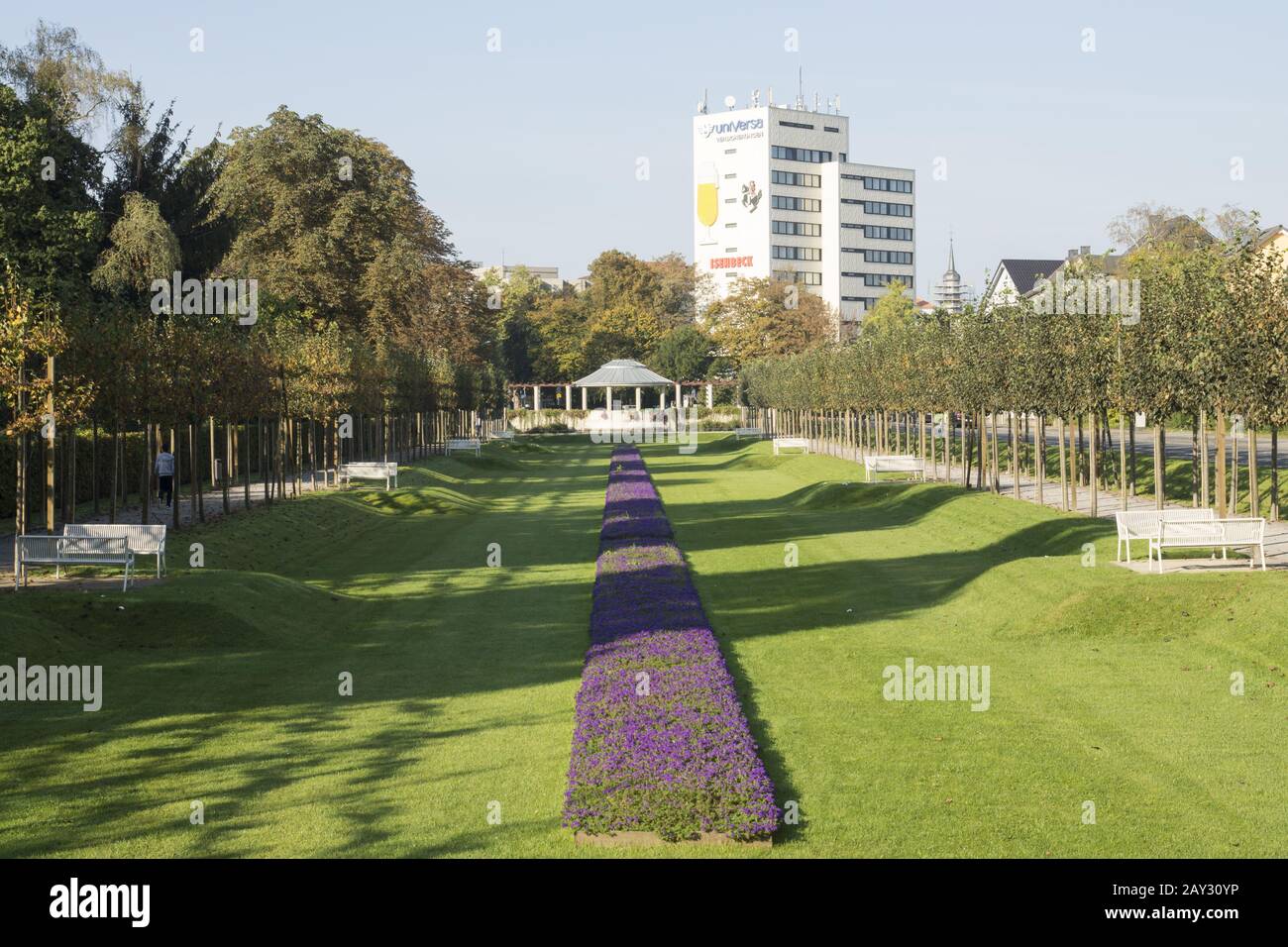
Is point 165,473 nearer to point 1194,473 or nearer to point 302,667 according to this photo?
point 302,667

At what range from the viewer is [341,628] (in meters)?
20.8

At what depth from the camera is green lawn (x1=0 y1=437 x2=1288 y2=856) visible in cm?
1077

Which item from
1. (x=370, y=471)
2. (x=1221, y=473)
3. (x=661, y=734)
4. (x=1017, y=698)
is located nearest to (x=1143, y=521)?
(x=1221, y=473)

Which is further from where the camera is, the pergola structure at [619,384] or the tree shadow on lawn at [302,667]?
the pergola structure at [619,384]

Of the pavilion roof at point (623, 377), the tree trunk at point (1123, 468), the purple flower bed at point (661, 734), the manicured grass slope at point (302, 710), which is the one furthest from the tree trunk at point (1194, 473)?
the pavilion roof at point (623, 377)

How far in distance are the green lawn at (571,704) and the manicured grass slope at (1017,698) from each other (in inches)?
1.9

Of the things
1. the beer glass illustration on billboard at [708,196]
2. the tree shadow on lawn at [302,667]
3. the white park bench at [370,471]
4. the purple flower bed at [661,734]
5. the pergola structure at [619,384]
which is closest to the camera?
the purple flower bed at [661,734]

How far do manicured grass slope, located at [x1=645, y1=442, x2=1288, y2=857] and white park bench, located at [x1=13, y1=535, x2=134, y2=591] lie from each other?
9.88 meters

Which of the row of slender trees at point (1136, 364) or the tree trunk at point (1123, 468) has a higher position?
the row of slender trees at point (1136, 364)

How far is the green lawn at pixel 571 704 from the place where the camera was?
10773 millimetres

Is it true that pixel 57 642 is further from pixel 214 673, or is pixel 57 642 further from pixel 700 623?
pixel 700 623

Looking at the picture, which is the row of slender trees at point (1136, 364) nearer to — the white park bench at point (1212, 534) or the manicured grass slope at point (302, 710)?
the white park bench at point (1212, 534)

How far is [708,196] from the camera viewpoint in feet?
560
